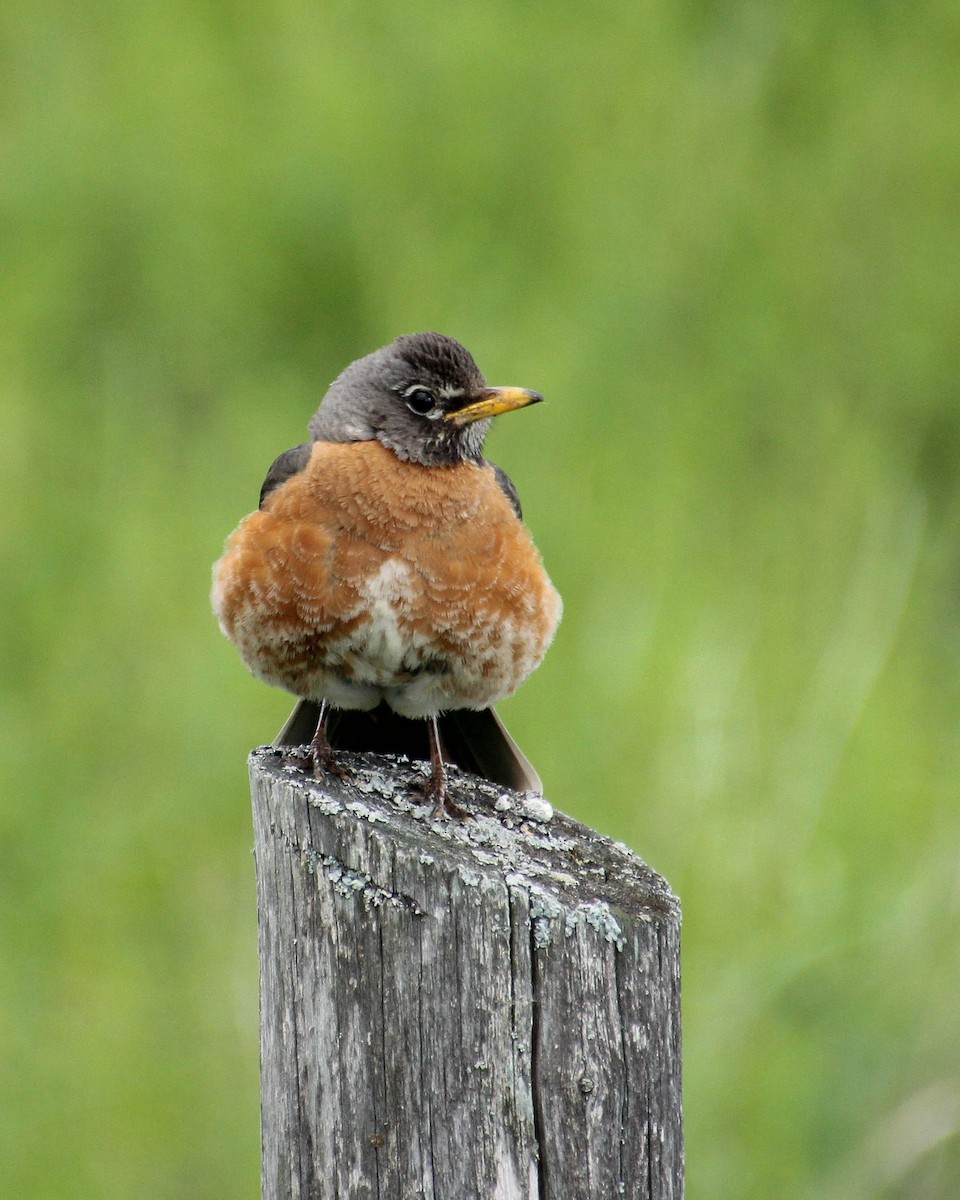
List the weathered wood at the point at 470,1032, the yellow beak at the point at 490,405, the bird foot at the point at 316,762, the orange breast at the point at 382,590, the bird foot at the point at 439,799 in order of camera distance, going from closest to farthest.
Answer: the weathered wood at the point at 470,1032 → the bird foot at the point at 439,799 → the bird foot at the point at 316,762 → the orange breast at the point at 382,590 → the yellow beak at the point at 490,405

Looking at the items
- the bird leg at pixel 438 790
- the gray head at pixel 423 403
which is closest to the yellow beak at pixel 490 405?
the gray head at pixel 423 403

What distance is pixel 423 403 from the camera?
3.78 meters

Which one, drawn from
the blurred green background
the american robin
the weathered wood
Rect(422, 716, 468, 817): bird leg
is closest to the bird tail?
the american robin

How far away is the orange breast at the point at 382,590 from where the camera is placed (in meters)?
3.39

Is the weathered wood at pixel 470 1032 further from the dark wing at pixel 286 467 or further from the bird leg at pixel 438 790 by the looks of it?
the dark wing at pixel 286 467

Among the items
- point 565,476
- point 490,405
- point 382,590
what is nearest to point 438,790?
point 382,590

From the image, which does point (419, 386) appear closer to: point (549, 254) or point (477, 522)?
point (477, 522)

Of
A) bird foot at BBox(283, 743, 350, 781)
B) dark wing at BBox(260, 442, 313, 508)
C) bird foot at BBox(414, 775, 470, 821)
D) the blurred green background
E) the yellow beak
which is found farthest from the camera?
the blurred green background

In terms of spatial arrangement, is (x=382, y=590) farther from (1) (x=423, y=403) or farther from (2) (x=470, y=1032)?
(2) (x=470, y=1032)

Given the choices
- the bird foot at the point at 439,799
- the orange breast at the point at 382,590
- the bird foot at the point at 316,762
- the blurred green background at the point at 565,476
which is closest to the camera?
the bird foot at the point at 439,799

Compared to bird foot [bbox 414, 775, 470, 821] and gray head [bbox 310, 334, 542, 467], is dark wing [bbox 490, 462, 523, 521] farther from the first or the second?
bird foot [bbox 414, 775, 470, 821]

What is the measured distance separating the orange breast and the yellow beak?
0.19m

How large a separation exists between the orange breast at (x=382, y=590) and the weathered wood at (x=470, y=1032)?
924mm

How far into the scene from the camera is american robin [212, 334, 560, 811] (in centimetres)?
340
